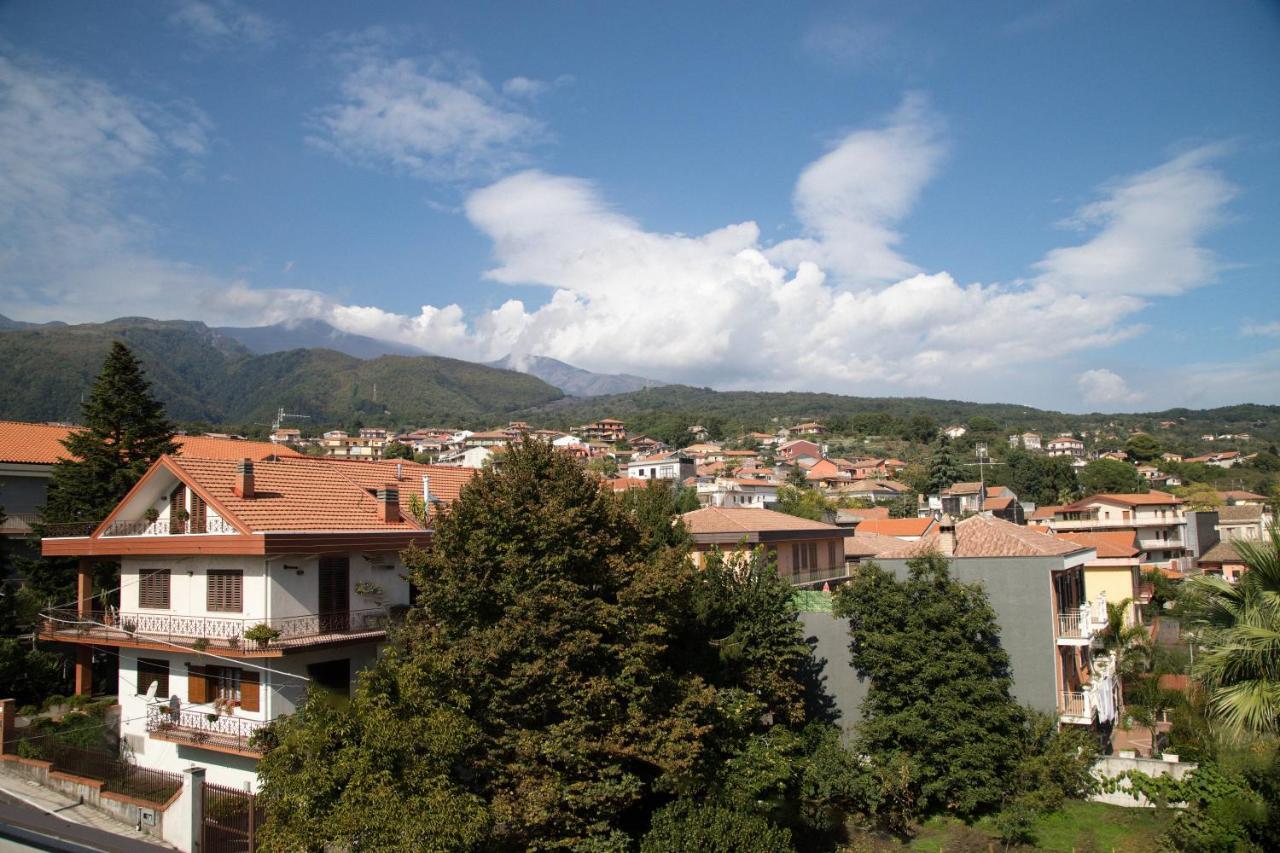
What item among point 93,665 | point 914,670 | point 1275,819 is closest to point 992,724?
point 914,670

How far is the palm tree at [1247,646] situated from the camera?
30.2 feet

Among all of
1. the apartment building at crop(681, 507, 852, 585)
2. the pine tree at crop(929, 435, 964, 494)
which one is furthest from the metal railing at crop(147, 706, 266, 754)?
the pine tree at crop(929, 435, 964, 494)

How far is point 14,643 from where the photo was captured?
848 inches

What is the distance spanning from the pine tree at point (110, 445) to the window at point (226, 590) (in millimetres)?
9400

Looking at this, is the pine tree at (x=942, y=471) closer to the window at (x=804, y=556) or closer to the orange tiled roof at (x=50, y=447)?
the window at (x=804, y=556)

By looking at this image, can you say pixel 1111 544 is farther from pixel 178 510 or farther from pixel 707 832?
pixel 178 510

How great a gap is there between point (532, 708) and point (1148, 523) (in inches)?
2415

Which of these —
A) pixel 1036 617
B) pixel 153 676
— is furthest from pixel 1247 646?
pixel 153 676

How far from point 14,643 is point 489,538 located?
1555cm

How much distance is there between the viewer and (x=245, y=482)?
62.6 ft

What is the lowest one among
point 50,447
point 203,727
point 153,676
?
point 203,727

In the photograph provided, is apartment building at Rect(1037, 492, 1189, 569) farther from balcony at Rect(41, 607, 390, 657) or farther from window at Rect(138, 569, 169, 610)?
window at Rect(138, 569, 169, 610)

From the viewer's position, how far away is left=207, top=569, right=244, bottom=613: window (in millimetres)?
18531

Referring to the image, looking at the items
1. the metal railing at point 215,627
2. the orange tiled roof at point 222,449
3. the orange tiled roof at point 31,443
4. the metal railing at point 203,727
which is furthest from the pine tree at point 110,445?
the metal railing at point 203,727
